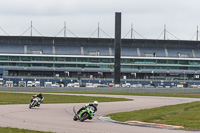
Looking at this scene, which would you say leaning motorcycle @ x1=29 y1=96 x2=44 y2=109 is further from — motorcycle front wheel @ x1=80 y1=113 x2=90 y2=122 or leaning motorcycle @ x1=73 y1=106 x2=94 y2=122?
motorcycle front wheel @ x1=80 y1=113 x2=90 y2=122

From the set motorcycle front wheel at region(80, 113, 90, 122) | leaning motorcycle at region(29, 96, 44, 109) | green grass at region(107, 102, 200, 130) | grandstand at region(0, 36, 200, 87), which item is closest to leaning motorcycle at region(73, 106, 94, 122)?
motorcycle front wheel at region(80, 113, 90, 122)

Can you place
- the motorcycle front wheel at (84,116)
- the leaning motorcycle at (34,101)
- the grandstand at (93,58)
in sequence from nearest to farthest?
the motorcycle front wheel at (84,116) < the leaning motorcycle at (34,101) < the grandstand at (93,58)

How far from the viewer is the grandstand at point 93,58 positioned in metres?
136

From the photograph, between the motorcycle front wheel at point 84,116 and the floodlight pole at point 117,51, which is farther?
the floodlight pole at point 117,51

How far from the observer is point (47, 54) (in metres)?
138

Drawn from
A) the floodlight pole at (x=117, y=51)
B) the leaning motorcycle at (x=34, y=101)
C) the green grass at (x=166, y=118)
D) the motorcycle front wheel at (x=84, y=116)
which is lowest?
the green grass at (x=166, y=118)

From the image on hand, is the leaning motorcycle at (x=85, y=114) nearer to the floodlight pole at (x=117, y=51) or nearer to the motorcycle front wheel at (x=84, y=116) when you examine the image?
the motorcycle front wheel at (x=84, y=116)

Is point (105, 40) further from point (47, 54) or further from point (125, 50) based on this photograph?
point (47, 54)

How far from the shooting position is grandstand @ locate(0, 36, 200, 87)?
136000 millimetres

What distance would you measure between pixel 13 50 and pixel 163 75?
161 ft

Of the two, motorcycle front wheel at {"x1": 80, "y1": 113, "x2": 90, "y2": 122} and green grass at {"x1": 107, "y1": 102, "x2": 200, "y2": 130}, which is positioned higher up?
motorcycle front wheel at {"x1": 80, "y1": 113, "x2": 90, "y2": 122}

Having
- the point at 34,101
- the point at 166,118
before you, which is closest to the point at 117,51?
the point at 34,101

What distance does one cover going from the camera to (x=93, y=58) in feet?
454

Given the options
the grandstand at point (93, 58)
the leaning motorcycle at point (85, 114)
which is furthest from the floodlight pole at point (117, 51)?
the leaning motorcycle at point (85, 114)
